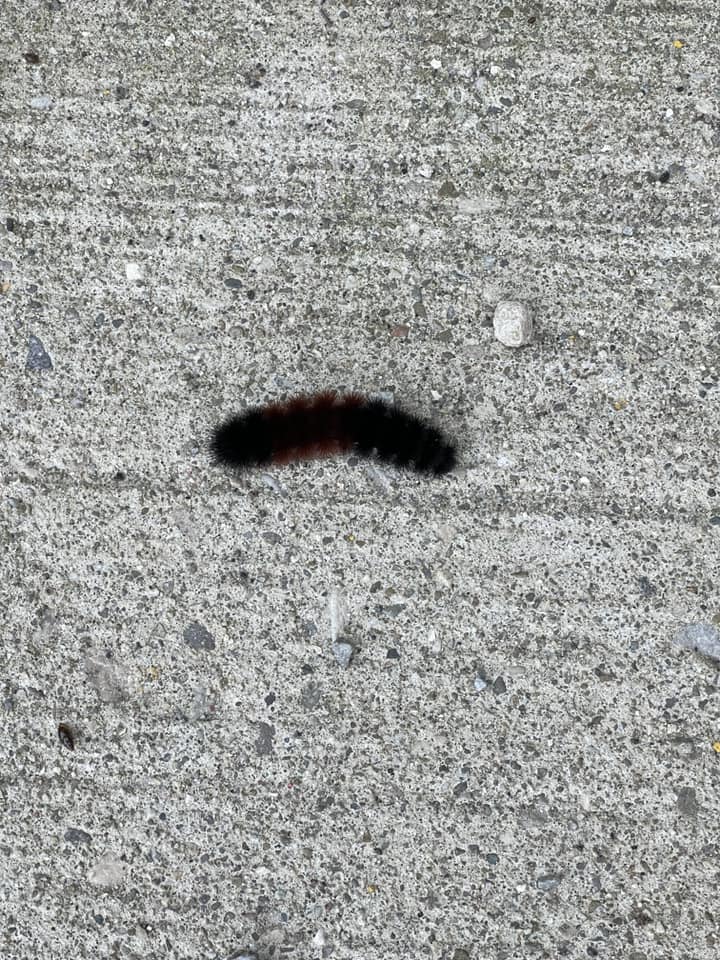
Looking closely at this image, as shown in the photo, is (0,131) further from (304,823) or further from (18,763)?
(304,823)

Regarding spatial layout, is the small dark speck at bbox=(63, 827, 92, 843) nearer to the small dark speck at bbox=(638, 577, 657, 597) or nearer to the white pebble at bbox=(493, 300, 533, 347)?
the small dark speck at bbox=(638, 577, 657, 597)

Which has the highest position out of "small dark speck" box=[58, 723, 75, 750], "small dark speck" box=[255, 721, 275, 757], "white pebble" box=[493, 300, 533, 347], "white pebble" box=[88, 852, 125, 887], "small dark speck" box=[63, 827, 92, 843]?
"white pebble" box=[493, 300, 533, 347]

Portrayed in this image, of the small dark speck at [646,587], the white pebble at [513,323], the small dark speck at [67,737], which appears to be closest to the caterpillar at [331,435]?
the white pebble at [513,323]

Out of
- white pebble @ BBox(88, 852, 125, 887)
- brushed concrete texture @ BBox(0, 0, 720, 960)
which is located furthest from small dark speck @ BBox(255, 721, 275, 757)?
white pebble @ BBox(88, 852, 125, 887)

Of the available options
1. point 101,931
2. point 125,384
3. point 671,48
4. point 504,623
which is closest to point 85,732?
point 101,931

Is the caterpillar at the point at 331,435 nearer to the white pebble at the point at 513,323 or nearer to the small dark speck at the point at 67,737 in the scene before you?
the white pebble at the point at 513,323

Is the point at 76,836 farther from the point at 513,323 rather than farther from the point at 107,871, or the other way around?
the point at 513,323
